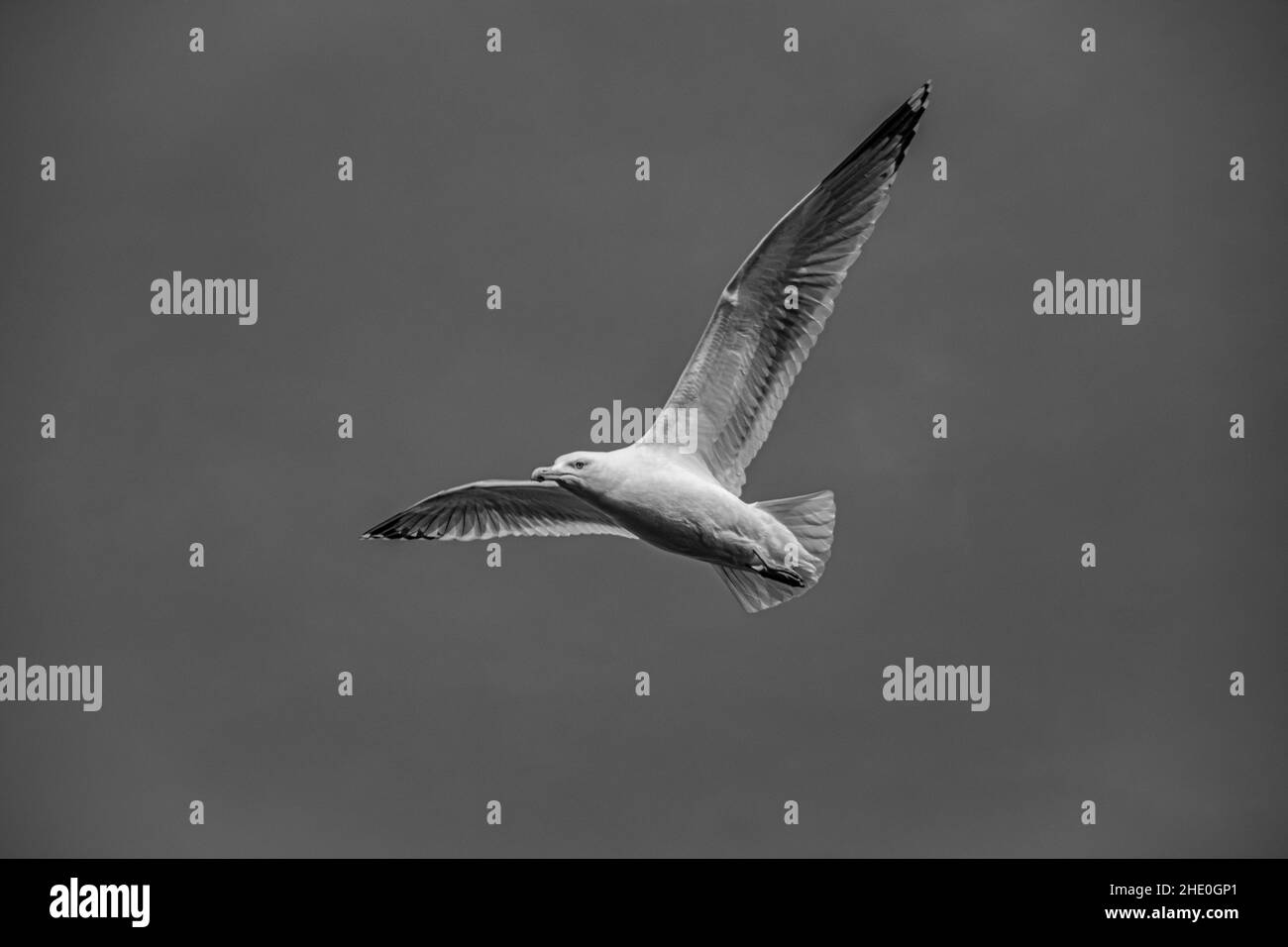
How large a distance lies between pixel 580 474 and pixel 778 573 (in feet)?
3.74

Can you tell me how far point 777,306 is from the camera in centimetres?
969

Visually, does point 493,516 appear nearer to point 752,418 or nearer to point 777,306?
point 752,418

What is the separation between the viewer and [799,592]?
9.69 metres

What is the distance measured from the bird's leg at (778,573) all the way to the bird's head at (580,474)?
2.83 ft

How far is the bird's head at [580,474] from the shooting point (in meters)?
9.25

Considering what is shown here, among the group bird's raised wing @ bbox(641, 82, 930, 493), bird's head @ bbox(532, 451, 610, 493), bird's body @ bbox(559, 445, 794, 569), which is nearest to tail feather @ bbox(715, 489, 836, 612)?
bird's body @ bbox(559, 445, 794, 569)

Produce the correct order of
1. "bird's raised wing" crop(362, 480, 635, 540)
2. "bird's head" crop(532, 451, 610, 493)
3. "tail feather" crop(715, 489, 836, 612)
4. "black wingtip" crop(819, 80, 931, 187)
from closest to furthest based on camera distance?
1. "bird's head" crop(532, 451, 610, 493)
2. "black wingtip" crop(819, 80, 931, 187)
3. "tail feather" crop(715, 489, 836, 612)
4. "bird's raised wing" crop(362, 480, 635, 540)

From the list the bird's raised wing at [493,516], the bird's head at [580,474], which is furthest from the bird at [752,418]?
the bird's raised wing at [493,516]

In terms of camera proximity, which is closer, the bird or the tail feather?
the bird

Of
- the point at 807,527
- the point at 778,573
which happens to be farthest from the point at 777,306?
the point at 778,573

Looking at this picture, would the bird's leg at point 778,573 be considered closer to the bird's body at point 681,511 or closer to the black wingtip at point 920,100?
the bird's body at point 681,511

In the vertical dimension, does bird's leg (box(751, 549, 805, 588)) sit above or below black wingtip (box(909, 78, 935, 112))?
below

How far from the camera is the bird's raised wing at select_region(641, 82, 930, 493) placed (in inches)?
374

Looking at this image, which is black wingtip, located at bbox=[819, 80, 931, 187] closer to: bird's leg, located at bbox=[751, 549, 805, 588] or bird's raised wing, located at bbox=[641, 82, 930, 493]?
bird's raised wing, located at bbox=[641, 82, 930, 493]
